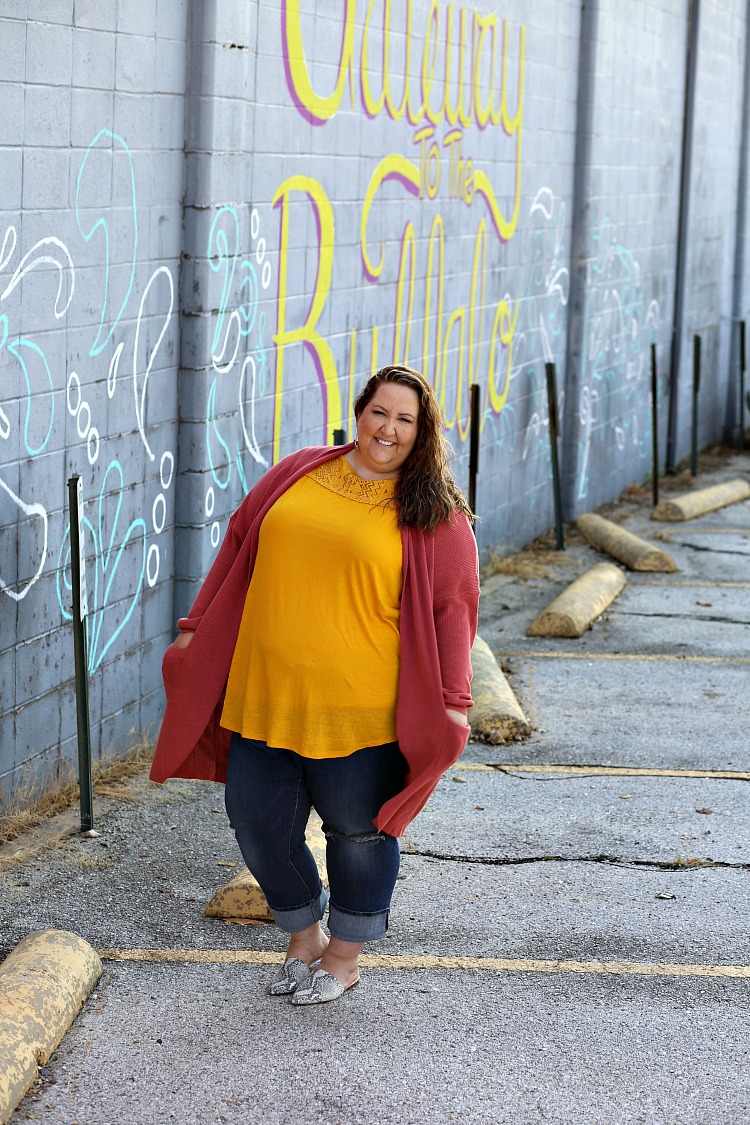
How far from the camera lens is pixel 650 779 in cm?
632

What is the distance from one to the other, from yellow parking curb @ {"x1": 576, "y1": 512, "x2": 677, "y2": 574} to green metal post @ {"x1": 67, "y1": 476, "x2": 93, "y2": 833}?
19.1 ft

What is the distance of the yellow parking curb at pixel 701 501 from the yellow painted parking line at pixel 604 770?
20.0 feet

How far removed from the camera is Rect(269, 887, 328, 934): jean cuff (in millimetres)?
4266

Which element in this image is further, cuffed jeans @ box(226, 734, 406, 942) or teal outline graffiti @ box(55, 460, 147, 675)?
teal outline graffiti @ box(55, 460, 147, 675)

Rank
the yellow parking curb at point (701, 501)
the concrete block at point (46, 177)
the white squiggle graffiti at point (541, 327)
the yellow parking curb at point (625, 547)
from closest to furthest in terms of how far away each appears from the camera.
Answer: the concrete block at point (46, 177), the yellow parking curb at point (625, 547), the white squiggle graffiti at point (541, 327), the yellow parking curb at point (701, 501)

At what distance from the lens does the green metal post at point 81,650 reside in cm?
512

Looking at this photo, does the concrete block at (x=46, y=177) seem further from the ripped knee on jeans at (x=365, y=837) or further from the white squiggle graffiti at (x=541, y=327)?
the white squiggle graffiti at (x=541, y=327)

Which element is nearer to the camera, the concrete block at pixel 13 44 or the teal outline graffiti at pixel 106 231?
the concrete block at pixel 13 44

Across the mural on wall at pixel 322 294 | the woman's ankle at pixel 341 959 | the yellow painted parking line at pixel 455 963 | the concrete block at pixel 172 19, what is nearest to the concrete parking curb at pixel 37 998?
the yellow painted parking line at pixel 455 963

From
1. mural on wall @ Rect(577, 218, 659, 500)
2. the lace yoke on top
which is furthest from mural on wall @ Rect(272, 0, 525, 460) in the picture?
the lace yoke on top

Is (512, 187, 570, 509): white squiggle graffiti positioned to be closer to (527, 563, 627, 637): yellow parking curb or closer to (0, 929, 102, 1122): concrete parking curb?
(527, 563, 627, 637): yellow parking curb

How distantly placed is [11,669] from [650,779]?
2763 mm

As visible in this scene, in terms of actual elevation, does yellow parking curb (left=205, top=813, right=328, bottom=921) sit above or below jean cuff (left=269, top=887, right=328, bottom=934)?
below

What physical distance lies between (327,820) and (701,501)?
913 centimetres
